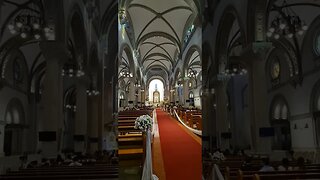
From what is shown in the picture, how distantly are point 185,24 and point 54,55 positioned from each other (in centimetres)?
677

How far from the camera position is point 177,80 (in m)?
→ 3.57

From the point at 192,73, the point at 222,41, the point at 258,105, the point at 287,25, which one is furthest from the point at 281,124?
the point at 192,73

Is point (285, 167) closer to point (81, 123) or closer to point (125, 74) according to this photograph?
point (81, 123)

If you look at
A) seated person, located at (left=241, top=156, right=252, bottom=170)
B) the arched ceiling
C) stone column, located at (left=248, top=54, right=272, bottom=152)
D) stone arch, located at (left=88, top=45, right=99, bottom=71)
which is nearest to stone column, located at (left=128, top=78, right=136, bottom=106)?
the arched ceiling

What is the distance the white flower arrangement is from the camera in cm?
228

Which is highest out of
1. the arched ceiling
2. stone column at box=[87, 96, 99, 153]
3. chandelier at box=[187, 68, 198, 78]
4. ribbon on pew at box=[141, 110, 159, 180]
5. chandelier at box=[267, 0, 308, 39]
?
chandelier at box=[267, 0, 308, 39]

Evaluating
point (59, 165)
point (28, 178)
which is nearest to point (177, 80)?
point (28, 178)

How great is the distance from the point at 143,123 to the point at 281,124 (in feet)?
59.8

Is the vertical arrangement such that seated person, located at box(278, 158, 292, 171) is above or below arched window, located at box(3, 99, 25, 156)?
below

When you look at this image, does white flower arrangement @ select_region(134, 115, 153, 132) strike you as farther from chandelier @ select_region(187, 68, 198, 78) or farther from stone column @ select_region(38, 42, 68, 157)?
stone column @ select_region(38, 42, 68, 157)

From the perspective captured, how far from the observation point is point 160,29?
3645 millimetres

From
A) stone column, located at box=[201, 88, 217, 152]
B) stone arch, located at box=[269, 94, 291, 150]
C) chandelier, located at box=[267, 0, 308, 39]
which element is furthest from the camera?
stone arch, located at box=[269, 94, 291, 150]

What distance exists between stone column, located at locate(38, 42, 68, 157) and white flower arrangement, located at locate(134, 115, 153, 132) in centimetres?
502

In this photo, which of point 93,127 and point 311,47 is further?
point 311,47
